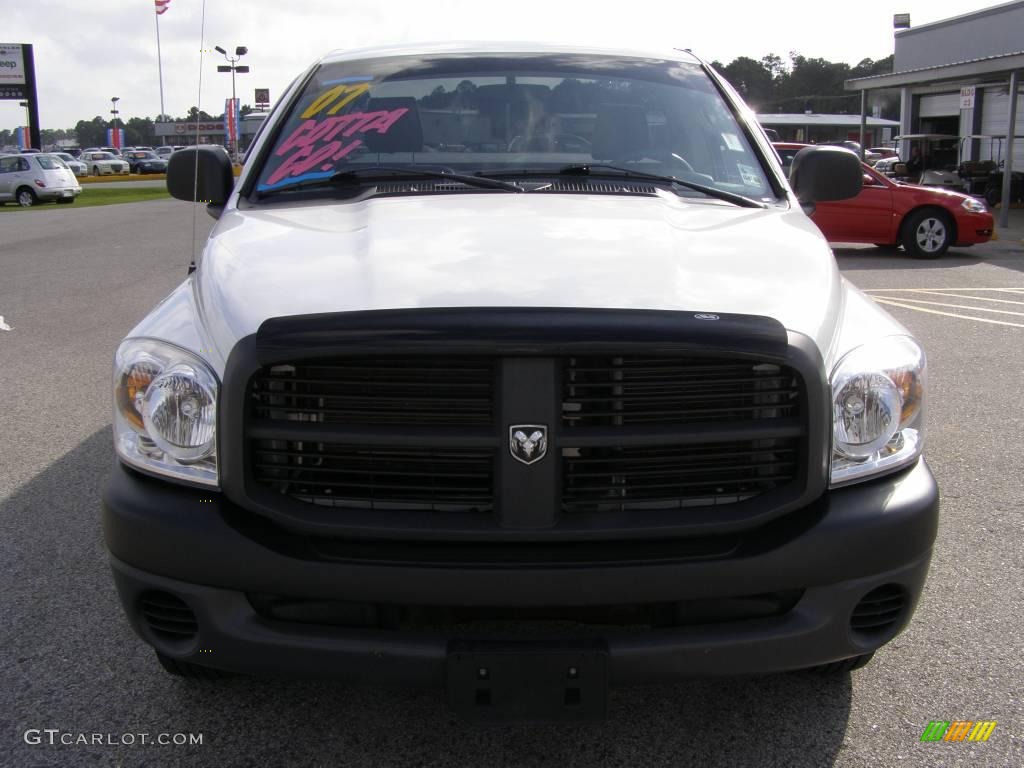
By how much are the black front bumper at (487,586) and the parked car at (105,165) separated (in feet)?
211

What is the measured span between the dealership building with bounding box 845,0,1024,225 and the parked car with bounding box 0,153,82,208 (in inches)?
926

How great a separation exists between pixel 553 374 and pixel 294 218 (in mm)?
1298

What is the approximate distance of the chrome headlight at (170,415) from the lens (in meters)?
2.39

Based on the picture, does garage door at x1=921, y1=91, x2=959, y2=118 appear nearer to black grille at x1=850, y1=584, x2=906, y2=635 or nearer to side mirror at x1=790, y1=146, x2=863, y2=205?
side mirror at x1=790, y1=146, x2=863, y2=205

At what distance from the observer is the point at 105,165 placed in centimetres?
6181

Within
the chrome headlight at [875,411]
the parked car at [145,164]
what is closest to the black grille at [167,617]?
the chrome headlight at [875,411]

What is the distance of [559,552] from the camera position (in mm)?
2283

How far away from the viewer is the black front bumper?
2.23 meters

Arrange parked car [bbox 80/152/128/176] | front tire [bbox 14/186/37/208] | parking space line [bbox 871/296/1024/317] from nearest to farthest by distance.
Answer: parking space line [bbox 871/296/1024/317]
front tire [bbox 14/186/37/208]
parked car [bbox 80/152/128/176]

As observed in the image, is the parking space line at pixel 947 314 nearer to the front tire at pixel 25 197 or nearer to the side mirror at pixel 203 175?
the side mirror at pixel 203 175

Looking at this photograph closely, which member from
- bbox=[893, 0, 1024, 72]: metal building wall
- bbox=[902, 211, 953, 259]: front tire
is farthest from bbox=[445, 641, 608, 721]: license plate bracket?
bbox=[893, 0, 1024, 72]: metal building wall

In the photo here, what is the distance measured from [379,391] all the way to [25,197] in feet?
111

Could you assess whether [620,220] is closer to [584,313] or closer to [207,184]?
[584,313]

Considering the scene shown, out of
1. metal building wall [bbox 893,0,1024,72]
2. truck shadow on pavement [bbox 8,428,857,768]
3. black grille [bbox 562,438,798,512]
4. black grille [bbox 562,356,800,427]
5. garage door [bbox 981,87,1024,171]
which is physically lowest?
truck shadow on pavement [bbox 8,428,857,768]
